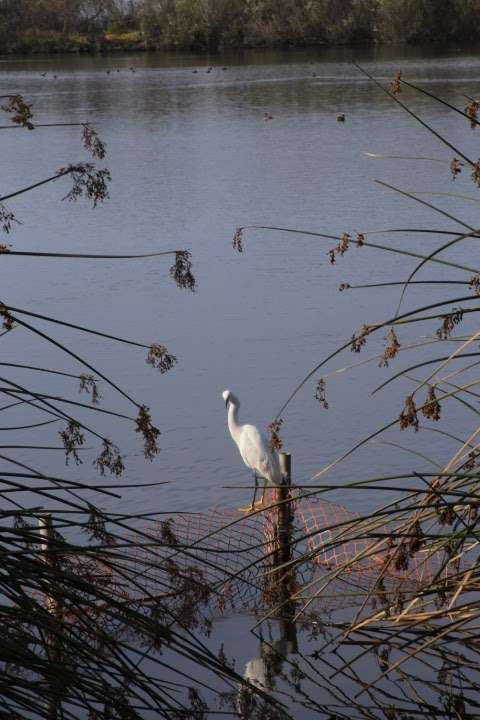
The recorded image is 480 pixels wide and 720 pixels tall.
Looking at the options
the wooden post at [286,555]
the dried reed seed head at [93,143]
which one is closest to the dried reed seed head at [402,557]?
the dried reed seed head at [93,143]

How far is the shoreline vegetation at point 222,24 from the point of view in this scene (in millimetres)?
54719

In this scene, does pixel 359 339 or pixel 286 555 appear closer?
pixel 359 339

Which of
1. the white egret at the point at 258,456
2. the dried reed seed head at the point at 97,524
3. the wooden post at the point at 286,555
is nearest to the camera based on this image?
the dried reed seed head at the point at 97,524

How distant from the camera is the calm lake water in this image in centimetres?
910

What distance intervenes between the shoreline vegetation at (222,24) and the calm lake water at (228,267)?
22332mm

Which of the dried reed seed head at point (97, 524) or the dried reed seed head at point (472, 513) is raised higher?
the dried reed seed head at point (97, 524)

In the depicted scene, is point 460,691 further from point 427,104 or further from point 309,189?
point 427,104

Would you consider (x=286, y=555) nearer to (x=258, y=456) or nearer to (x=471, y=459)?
(x=258, y=456)

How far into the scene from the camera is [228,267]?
14.6 meters

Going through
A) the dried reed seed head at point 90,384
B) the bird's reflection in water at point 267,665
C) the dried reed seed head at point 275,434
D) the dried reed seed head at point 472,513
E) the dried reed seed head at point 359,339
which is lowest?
the bird's reflection in water at point 267,665

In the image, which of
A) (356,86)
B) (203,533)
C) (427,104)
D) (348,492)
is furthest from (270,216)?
(356,86)

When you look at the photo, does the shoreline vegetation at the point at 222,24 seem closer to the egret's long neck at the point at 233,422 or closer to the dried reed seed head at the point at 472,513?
the egret's long neck at the point at 233,422

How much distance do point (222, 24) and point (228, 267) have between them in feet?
160

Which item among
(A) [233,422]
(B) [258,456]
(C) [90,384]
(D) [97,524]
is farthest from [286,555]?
(D) [97,524]
